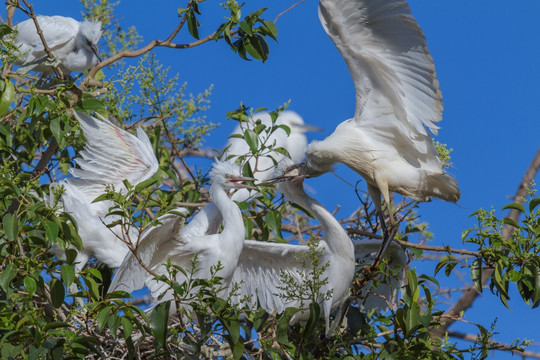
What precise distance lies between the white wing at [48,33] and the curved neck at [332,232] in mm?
2807

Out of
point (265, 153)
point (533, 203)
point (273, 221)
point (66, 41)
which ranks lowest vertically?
point (273, 221)

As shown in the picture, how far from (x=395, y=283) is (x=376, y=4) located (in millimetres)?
1620

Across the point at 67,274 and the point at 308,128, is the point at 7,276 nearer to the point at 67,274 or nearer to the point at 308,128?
the point at 67,274

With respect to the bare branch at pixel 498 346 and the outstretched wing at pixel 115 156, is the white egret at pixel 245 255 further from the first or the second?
the bare branch at pixel 498 346

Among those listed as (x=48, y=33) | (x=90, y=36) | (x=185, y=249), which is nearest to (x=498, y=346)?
(x=185, y=249)

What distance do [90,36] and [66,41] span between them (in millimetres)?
278

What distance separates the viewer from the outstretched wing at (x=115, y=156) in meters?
4.68

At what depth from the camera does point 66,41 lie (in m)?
6.48

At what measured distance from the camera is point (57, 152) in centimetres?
479

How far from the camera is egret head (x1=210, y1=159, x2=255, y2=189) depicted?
4.46 m

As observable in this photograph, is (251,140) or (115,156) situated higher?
(251,140)

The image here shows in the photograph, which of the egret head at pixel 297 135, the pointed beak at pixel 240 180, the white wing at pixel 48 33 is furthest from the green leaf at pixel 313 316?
the white wing at pixel 48 33

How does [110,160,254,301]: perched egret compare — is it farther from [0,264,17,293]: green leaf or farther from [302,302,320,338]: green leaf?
[0,264,17,293]: green leaf

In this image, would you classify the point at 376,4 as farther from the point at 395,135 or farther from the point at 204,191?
the point at 204,191
